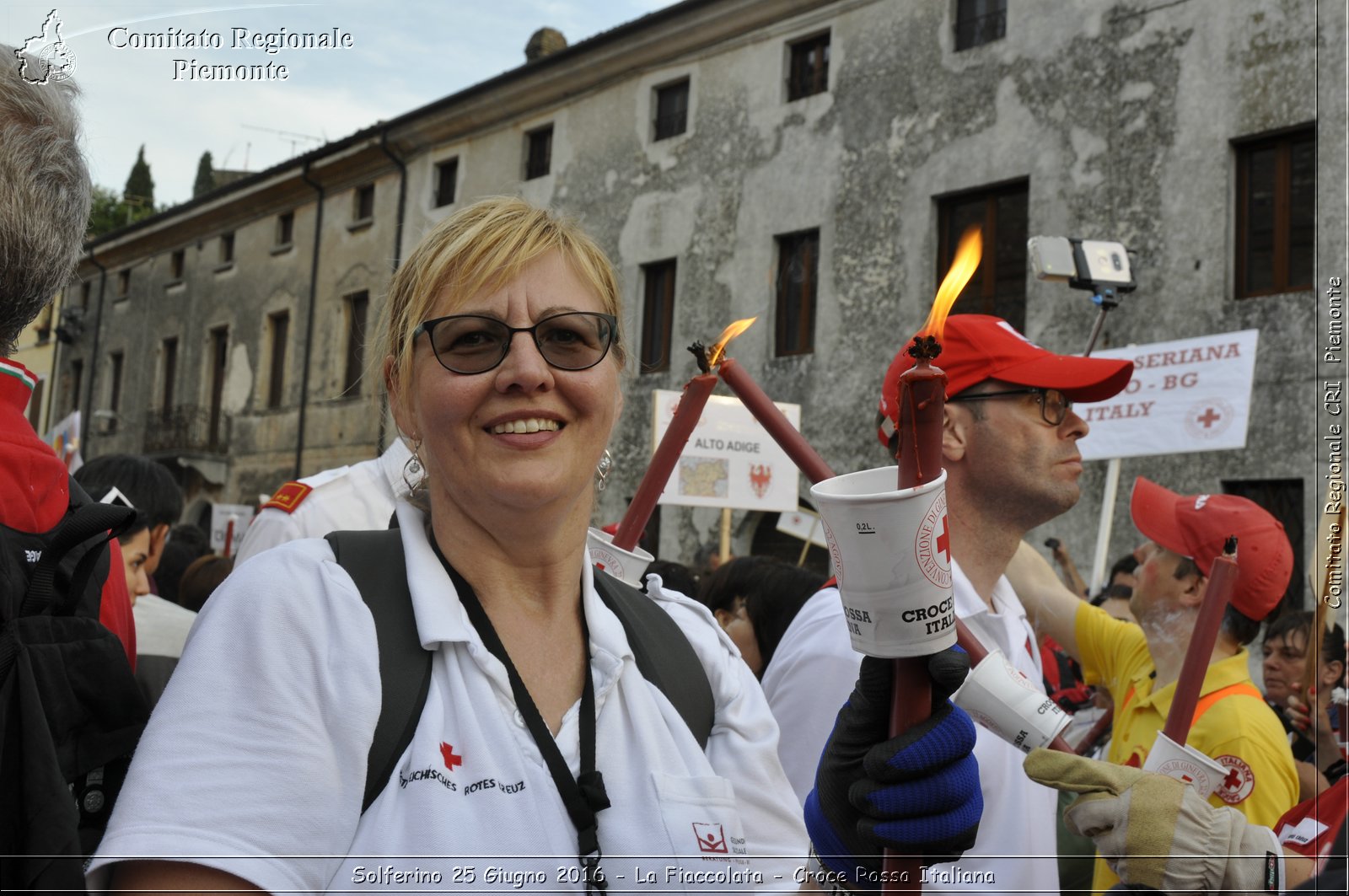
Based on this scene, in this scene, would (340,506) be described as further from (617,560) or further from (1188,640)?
(1188,640)

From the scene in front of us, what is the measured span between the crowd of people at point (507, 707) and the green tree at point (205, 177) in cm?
47

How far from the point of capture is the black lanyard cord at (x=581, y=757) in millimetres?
1446

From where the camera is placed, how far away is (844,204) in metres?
12.8

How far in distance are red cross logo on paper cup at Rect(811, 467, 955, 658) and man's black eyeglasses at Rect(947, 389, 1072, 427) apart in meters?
1.45

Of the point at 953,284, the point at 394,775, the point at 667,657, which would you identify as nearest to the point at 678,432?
the point at 667,657

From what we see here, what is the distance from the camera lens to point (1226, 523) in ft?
10.1

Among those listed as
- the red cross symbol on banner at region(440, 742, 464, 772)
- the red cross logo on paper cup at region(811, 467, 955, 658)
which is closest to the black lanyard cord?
the red cross symbol on banner at region(440, 742, 464, 772)

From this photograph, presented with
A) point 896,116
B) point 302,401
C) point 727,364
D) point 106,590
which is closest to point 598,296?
point 727,364

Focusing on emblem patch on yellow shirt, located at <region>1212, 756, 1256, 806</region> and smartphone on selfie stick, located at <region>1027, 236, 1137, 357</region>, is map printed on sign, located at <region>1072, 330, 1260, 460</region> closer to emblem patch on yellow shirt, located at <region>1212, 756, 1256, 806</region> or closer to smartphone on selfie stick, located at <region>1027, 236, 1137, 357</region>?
smartphone on selfie stick, located at <region>1027, 236, 1137, 357</region>

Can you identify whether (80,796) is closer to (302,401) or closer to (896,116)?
(302,401)

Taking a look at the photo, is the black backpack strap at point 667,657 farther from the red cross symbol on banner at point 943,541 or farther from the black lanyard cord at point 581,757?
the red cross symbol on banner at point 943,541

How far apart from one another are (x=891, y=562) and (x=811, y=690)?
39.7 inches

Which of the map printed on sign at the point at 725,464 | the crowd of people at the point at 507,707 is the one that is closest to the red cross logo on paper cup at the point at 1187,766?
the crowd of people at the point at 507,707

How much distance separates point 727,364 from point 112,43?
105cm
